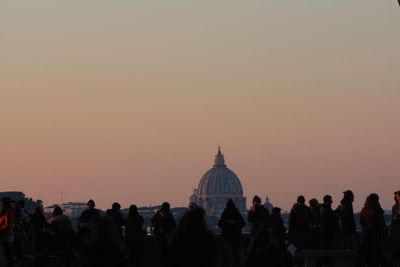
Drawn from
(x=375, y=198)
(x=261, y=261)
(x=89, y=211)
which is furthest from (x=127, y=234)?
(x=261, y=261)

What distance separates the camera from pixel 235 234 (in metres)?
23.8

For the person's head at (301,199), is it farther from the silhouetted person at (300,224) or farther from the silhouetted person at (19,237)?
the silhouetted person at (19,237)

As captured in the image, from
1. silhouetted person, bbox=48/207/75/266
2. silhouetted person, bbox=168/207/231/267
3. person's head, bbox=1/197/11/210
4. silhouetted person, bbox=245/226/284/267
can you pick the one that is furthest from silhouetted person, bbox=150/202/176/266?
silhouetted person, bbox=168/207/231/267

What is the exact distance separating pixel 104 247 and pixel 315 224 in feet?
45.7

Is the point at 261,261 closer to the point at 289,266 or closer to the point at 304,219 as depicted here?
the point at 289,266

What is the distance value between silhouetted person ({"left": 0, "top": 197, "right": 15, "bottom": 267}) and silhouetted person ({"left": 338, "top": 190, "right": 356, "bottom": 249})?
219 inches

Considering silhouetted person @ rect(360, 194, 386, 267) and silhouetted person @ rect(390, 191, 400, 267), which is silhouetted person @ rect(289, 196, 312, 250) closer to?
silhouetted person @ rect(390, 191, 400, 267)

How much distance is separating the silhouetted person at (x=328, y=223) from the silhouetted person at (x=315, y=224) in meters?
0.11

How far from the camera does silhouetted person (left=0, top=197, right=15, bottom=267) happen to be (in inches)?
842

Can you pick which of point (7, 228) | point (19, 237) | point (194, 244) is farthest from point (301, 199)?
point (194, 244)

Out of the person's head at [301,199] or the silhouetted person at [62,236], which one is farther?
the person's head at [301,199]

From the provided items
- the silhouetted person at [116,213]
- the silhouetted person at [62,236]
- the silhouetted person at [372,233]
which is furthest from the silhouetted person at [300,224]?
the silhouetted person at [62,236]

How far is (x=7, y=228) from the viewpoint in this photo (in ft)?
70.6

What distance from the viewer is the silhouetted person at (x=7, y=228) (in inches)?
842
